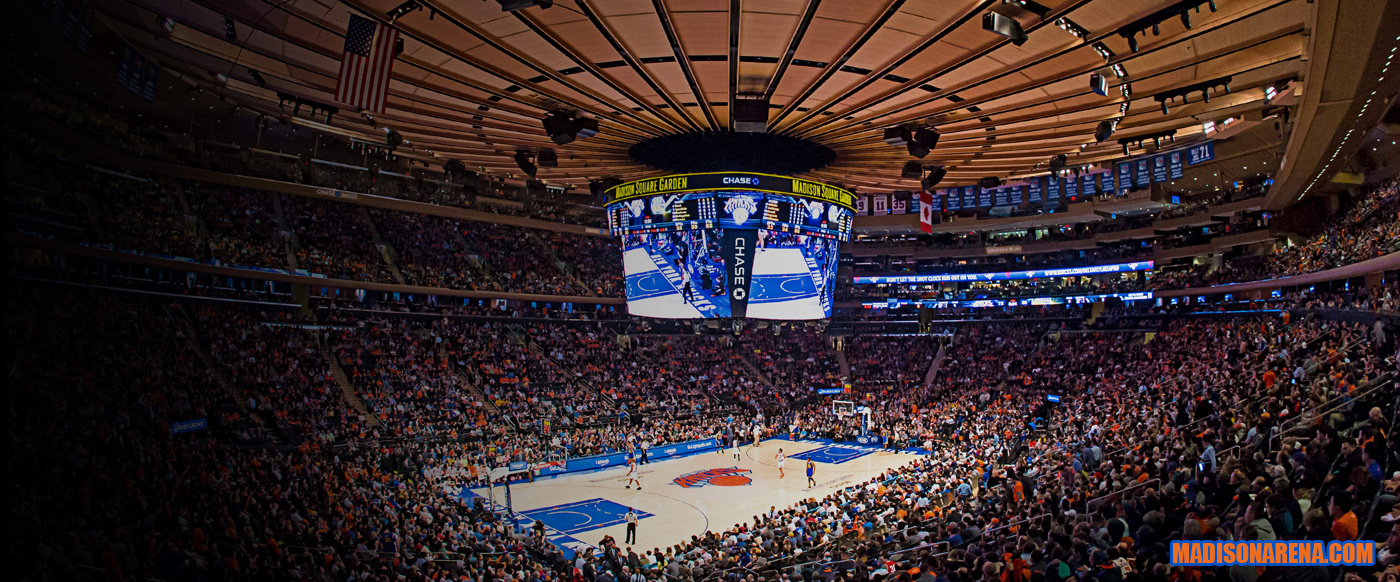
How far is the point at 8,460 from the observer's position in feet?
17.6

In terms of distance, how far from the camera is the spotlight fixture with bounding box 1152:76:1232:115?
641 inches

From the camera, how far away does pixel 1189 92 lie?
17.1m

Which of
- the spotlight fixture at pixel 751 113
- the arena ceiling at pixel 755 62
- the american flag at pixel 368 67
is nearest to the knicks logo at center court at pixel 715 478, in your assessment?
the arena ceiling at pixel 755 62

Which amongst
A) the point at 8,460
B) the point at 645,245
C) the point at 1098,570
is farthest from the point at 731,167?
the point at 8,460

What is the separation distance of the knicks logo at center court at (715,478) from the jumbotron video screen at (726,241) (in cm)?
722

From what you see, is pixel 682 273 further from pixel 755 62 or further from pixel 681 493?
pixel 755 62

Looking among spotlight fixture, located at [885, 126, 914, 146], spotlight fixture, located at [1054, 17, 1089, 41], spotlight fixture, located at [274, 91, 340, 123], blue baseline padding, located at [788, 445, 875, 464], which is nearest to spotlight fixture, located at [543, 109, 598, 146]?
A: spotlight fixture, located at [274, 91, 340, 123]

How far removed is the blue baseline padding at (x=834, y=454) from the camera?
32156 mm

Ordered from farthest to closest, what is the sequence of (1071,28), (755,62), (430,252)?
(430,252) < (755,62) < (1071,28)

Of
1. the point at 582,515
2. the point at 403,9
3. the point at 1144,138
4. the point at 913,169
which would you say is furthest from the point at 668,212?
the point at 1144,138

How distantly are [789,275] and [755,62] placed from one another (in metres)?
9.49

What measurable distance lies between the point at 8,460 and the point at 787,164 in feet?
64.0
